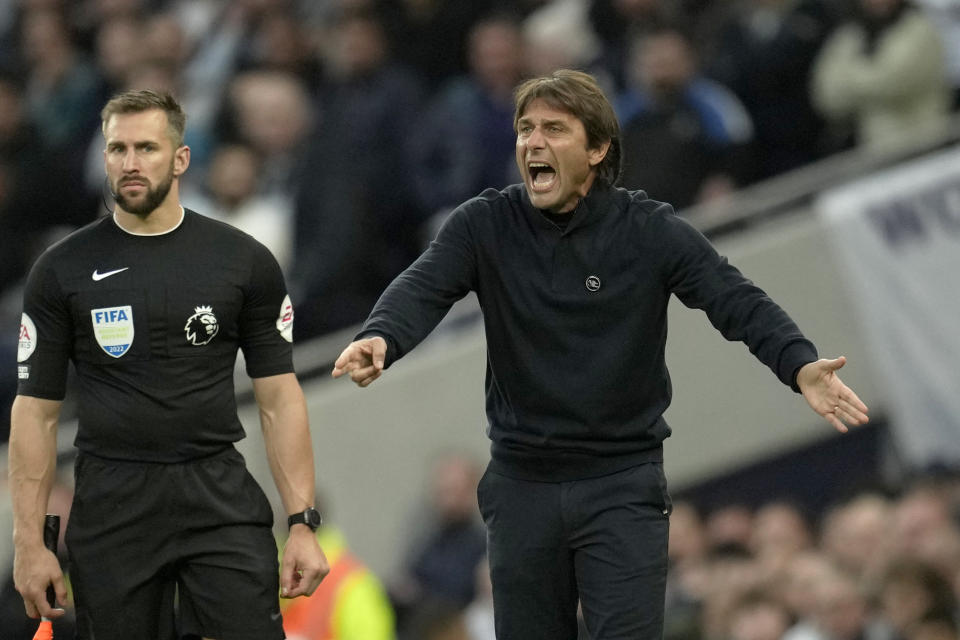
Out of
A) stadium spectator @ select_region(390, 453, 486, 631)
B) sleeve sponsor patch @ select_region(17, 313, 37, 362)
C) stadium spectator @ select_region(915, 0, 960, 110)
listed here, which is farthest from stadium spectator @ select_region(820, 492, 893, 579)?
sleeve sponsor patch @ select_region(17, 313, 37, 362)

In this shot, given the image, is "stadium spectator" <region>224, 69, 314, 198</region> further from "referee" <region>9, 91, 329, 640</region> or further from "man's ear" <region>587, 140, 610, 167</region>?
"man's ear" <region>587, 140, 610, 167</region>

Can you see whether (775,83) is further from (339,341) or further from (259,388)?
(259,388)

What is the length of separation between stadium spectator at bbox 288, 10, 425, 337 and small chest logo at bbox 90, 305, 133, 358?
492cm

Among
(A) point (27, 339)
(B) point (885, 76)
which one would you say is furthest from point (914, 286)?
(A) point (27, 339)

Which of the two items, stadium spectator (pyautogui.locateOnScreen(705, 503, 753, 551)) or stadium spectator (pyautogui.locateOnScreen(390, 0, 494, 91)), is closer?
stadium spectator (pyautogui.locateOnScreen(705, 503, 753, 551))

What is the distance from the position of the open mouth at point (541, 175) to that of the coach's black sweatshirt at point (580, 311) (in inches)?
5.0

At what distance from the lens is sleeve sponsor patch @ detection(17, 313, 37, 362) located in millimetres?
5488

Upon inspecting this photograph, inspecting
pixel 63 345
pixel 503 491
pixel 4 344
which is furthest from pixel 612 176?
pixel 4 344

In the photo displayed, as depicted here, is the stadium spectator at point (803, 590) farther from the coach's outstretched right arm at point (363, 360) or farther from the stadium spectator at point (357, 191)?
the coach's outstretched right arm at point (363, 360)

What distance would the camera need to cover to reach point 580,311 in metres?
5.42

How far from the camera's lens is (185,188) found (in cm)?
1159

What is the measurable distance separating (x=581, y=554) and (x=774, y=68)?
549cm

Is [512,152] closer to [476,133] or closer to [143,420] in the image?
[476,133]

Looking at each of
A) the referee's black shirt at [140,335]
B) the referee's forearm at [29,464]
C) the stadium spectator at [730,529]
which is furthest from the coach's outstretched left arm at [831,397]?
the stadium spectator at [730,529]
